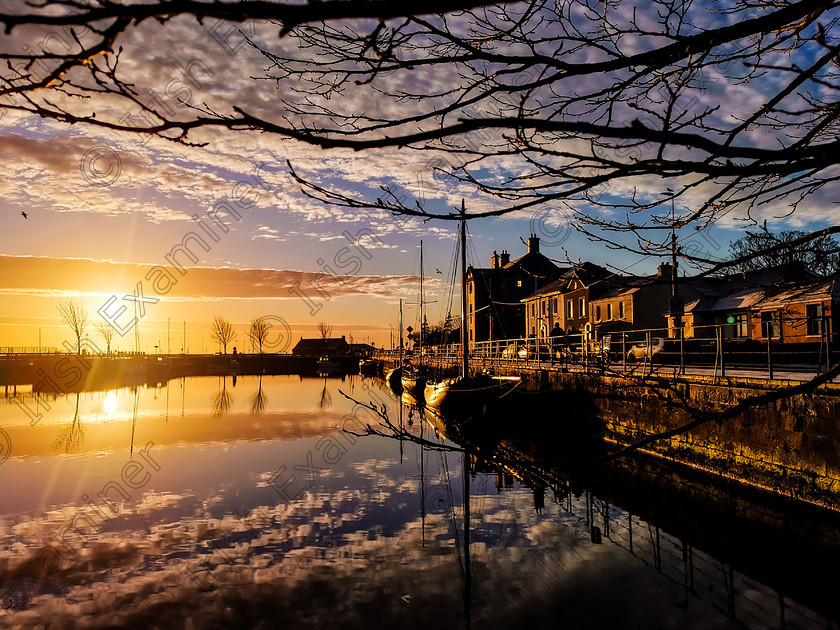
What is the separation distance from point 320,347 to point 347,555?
139515 mm

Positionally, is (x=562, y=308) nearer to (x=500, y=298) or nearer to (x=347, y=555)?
(x=500, y=298)

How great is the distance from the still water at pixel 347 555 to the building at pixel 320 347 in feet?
409

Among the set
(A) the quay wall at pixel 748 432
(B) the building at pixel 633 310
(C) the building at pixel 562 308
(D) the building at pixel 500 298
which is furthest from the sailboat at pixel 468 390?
(D) the building at pixel 500 298

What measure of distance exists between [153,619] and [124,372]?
7822 centimetres

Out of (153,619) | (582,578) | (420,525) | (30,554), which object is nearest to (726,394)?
(582,578)

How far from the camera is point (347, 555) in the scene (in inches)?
413

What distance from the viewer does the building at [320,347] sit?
144 meters

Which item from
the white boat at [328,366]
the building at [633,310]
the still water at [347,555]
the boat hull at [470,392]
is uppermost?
the building at [633,310]

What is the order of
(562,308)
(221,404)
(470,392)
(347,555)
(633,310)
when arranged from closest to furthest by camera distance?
(347,555) < (470,392) < (221,404) < (633,310) < (562,308)

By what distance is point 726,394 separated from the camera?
46.6 feet

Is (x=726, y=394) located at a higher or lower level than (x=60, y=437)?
higher

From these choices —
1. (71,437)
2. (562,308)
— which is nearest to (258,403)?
(71,437)

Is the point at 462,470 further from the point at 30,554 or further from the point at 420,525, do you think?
the point at 30,554

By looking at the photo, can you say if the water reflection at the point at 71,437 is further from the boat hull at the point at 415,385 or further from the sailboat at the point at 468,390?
the boat hull at the point at 415,385
